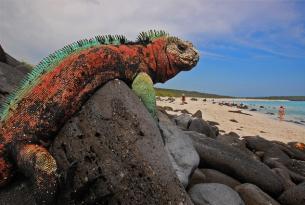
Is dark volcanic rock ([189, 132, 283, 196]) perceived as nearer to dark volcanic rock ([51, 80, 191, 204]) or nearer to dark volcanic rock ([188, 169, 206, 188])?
dark volcanic rock ([188, 169, 206, 188])

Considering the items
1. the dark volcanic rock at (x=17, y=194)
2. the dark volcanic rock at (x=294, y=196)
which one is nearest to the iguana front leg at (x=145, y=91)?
the dark volcanic rock at (x=17, y=194)

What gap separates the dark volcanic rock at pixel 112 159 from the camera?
3992 mm

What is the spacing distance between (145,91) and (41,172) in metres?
1.59

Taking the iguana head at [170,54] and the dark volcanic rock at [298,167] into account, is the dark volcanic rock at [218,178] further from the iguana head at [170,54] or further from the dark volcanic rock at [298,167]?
the dark volcanic rock at [298,167]

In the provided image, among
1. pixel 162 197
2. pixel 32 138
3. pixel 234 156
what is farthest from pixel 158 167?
pixel 234 156

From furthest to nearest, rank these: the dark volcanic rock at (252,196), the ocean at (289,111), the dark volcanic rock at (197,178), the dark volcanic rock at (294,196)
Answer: the ocean at (289,111)
the dark volcanic rock at (294,196)
the dark volcanic rock at (197,178)
the dark volcanic rock at (252,196)

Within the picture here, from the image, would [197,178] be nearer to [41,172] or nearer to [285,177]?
[285,177]

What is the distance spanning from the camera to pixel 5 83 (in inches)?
320

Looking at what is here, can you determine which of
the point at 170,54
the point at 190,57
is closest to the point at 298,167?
the point at 190,57

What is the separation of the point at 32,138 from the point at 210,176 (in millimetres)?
4465

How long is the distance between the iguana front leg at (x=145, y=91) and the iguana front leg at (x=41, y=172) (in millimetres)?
1341

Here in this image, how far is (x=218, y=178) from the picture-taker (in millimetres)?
7746

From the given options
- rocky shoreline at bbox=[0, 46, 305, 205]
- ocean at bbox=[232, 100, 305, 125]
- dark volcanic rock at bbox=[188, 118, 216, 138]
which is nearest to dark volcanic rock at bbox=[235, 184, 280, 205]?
rocky shoreline at bbox=[0, 46, 305, 205]

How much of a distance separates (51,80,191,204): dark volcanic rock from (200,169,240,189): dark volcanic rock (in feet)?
11.7
